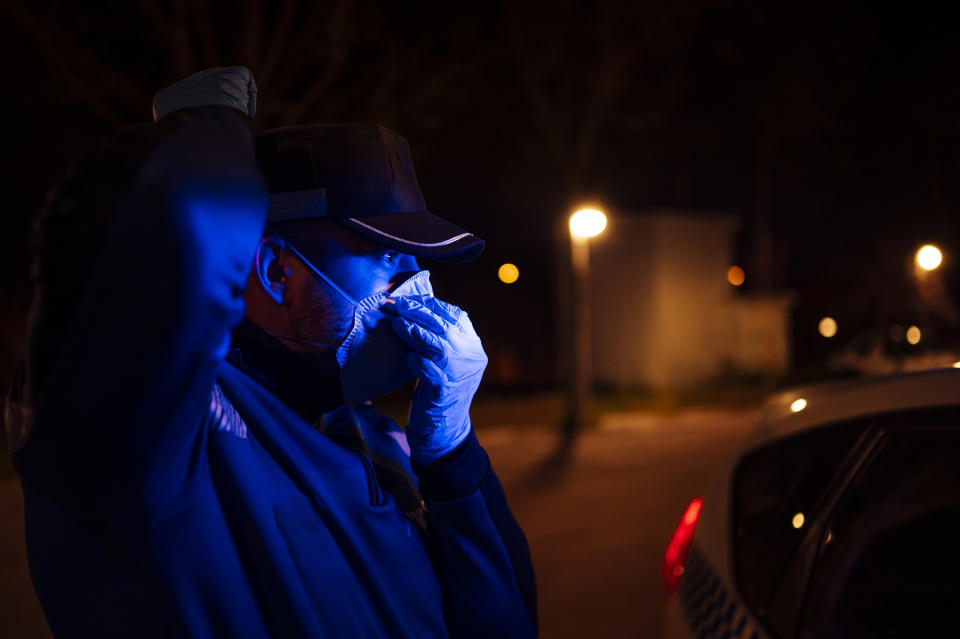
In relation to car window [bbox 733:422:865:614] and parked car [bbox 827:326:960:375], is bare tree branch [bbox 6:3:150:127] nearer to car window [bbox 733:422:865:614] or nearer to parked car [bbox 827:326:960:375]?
car window [bbox 733:422:865:614]

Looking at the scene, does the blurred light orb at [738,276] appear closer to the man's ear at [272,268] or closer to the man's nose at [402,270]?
the man's nose at [402,270]

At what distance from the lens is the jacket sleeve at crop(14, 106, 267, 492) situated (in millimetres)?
645

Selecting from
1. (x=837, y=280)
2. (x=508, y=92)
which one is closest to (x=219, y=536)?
(x=508, y=92)

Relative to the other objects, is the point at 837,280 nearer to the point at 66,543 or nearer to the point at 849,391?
the point at 849,391

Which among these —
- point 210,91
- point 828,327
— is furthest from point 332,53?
point 828,327

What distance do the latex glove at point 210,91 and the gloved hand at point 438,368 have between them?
1.27 feet

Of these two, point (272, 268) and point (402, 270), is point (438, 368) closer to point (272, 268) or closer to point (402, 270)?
point (402, 270)

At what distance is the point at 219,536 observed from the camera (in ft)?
2.99

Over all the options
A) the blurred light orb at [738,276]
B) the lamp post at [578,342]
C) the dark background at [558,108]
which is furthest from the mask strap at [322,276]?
the blurred light orb at [738,276]

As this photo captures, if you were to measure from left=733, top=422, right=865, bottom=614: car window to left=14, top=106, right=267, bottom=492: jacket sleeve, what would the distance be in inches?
65.9

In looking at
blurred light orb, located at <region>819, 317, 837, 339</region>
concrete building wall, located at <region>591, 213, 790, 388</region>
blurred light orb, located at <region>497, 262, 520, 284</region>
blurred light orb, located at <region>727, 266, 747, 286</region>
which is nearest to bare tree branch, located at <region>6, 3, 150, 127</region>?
blurred light orb, located at <region>497, 262, 520, 284</region>

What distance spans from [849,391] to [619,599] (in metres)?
3.08

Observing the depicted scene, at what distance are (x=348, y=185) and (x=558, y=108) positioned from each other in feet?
41.6

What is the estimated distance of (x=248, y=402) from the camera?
3.44 ft
